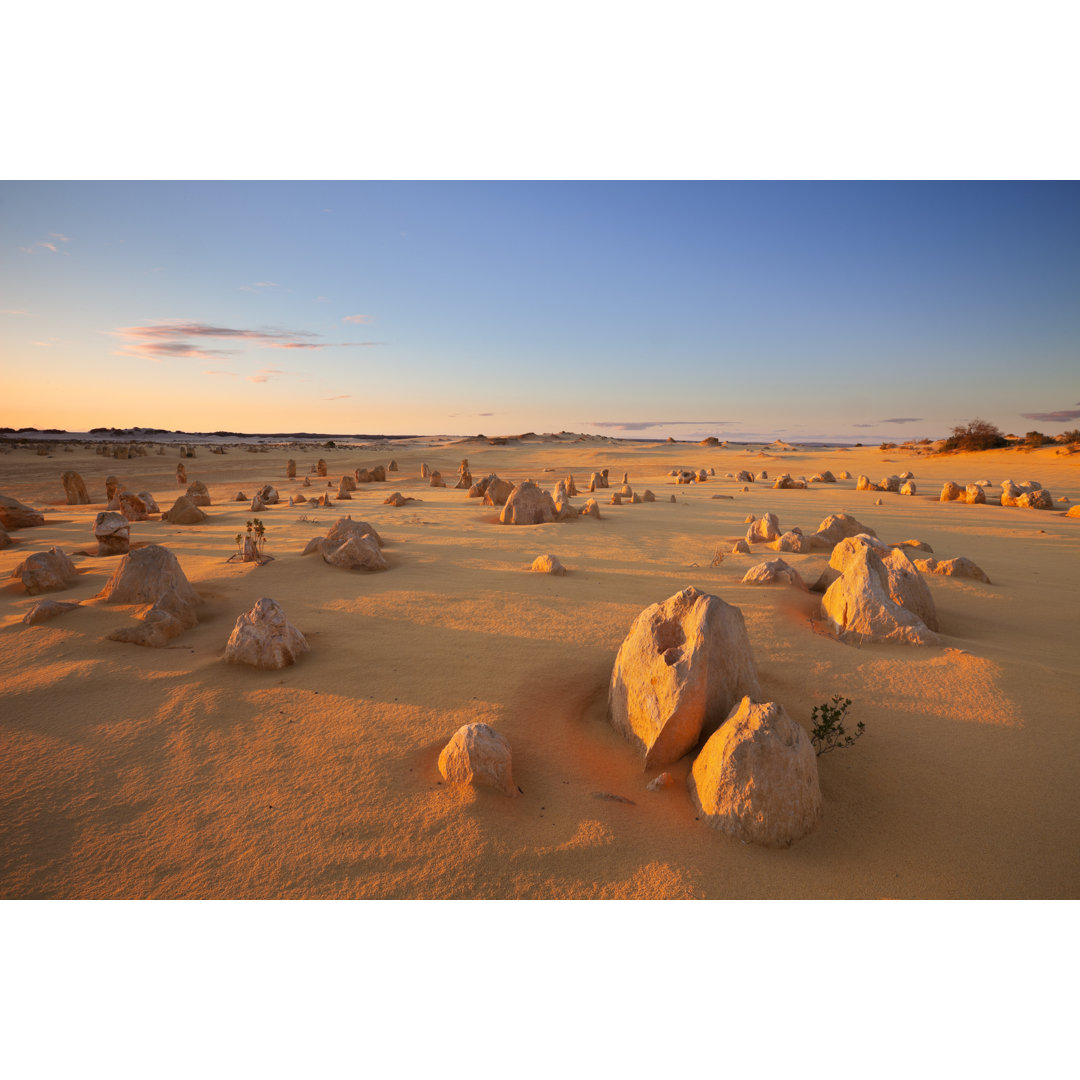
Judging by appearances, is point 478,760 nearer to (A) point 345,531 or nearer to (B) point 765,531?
(A) point 345,531

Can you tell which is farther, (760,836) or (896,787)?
(896,787)

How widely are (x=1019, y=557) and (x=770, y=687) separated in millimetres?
6875

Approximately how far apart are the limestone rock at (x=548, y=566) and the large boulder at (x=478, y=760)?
4.03m

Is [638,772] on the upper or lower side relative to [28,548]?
lower

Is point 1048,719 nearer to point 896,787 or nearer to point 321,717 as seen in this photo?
point 896,787

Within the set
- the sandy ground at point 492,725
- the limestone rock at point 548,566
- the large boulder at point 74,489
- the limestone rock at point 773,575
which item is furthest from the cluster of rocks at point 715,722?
the large boulder at point 74,489

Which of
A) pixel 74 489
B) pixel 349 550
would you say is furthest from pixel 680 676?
pixel 74 489

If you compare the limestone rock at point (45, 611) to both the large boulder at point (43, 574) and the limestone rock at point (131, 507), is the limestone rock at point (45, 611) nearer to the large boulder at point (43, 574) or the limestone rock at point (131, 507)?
the large boulder at point (43, 574)

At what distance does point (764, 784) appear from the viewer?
2.94m

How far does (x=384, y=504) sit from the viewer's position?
14.7m

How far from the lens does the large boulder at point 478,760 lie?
125 inches

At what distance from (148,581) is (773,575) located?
6.65m

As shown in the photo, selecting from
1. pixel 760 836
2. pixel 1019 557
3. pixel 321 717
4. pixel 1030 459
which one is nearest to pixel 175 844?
pixel 321 717

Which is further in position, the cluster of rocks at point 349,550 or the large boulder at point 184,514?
the large boulder at point 184,514
